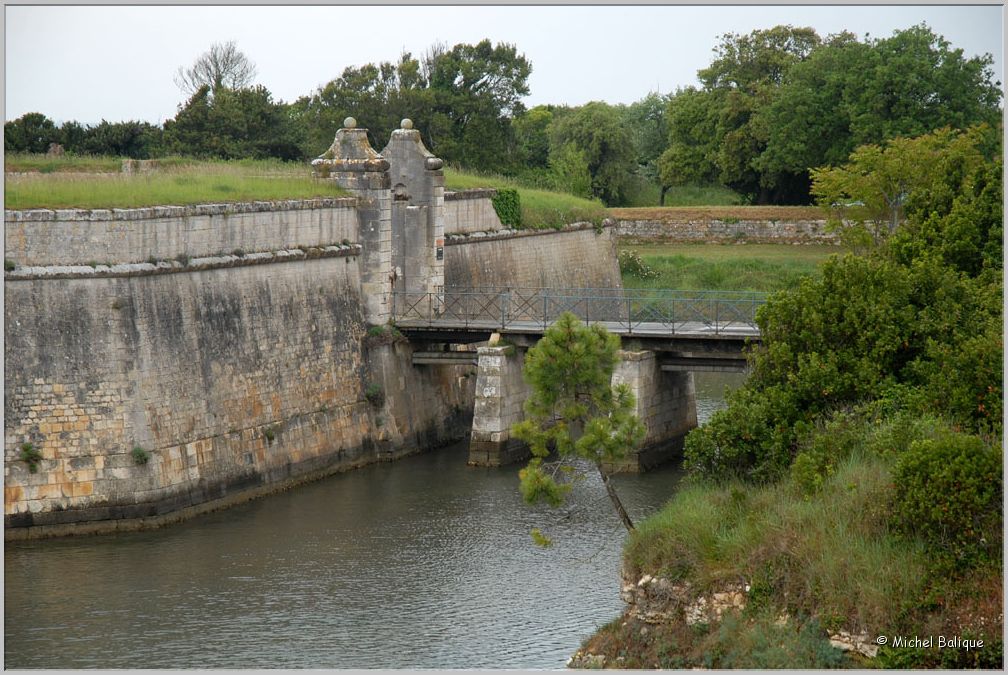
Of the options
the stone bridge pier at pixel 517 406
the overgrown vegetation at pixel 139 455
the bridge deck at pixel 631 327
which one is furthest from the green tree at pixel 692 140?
the overgrown vegetation at pixel 139 455

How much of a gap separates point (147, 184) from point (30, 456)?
6455 millimetres

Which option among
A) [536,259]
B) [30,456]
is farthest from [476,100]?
[30,456]

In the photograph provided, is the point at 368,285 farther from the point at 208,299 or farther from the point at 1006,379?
the point at 1006,379

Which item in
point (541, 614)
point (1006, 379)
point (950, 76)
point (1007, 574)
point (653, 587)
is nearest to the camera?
point (1007, 574)

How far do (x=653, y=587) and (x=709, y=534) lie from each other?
34.6 inches

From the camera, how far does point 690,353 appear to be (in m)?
30.2

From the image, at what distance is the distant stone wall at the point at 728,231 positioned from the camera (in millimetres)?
56469

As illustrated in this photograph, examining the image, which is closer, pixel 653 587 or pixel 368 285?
pixel 653 587

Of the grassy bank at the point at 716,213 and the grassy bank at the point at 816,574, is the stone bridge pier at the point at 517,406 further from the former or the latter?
the grassy bank at the point at 716,213

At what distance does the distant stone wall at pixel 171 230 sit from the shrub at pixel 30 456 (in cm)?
294

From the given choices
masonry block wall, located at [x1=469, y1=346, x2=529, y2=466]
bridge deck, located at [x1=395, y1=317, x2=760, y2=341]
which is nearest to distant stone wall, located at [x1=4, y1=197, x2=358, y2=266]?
bridge deck, located at [x1=395, y1=317, x2=760, y2=341]

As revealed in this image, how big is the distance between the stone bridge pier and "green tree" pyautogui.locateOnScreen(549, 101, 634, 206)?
110 ft

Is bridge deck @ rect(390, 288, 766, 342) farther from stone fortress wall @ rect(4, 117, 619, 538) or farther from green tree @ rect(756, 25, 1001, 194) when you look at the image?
green tree @ rect(756, 25, 1001, 194)

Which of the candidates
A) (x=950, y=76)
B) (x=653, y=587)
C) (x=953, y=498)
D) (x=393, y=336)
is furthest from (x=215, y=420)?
(x=950, y=76)
